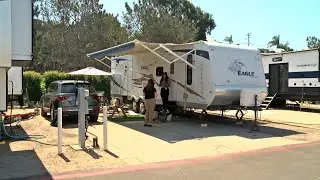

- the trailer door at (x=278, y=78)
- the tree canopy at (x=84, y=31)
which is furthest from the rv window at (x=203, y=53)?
the tree canopy at (x=84, y=31)

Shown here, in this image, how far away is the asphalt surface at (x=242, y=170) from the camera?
7.52 m

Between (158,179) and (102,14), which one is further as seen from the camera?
(102,14)

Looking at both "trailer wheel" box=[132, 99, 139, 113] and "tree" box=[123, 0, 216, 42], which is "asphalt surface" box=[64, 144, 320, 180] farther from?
"tree" box=[123, 0, 216, 42]

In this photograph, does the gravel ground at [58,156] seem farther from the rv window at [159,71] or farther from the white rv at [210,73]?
the rv window at [159,71]

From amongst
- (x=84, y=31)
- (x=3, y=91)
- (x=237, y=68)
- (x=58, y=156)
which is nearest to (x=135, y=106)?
(x=237, y=68)

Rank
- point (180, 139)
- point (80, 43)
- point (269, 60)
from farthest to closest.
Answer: point (80, 43) < point (269, 60) < point (180, 139)

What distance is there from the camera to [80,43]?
133 ft

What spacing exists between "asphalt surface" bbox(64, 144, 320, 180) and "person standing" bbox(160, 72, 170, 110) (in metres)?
7.53

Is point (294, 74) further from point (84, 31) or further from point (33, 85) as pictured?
point (84, 31)

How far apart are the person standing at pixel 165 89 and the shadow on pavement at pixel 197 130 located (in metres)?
1.06

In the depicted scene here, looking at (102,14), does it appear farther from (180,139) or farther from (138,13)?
(180,139)

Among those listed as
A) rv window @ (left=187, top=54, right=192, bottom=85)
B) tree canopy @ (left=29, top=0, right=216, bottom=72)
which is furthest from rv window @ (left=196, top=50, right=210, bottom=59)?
tree canopy @ (left=29, top=0, right=216, bottom=72)

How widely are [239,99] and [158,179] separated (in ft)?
27.7

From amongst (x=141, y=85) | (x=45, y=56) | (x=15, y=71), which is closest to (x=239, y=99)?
(x=141, y=85)
